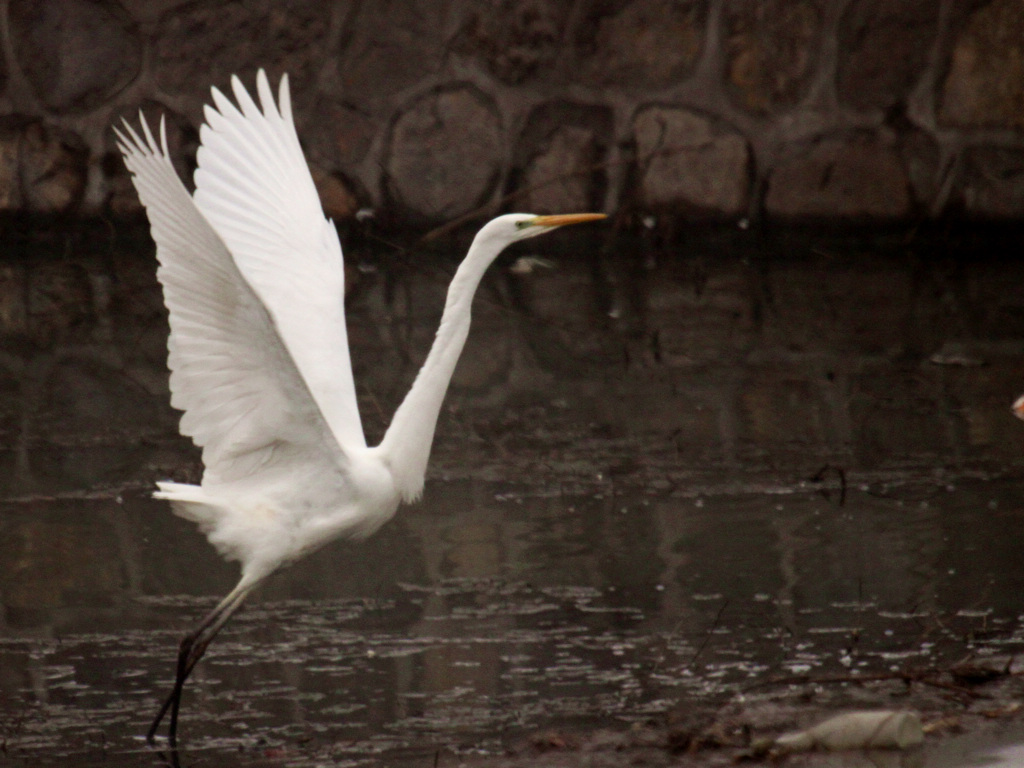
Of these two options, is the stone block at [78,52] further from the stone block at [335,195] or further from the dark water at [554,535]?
the dark water at [554,535]

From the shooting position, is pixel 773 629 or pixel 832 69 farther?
pixel 832 69

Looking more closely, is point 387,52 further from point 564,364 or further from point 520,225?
point 520,225

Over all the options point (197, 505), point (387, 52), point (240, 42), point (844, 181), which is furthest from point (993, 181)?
point (197, 505)

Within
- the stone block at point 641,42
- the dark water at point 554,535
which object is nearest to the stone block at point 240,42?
the stone block at point 641,42

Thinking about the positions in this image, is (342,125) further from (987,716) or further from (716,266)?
(987,716)

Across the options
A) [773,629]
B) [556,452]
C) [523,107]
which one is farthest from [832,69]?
[773,629]

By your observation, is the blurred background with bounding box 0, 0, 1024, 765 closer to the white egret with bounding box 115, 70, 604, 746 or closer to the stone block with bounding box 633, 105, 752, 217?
the stone block with bounding box 633, 105, 752, 217

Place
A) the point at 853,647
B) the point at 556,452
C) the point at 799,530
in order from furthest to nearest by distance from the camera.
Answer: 1. the point at 556,452
2. the point at 799,530
3. the point at 853,647

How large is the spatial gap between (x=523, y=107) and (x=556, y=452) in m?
3.69

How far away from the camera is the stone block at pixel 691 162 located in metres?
8.34

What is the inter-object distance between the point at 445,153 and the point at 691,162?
1.31 m

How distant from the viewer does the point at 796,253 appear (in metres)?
8.28

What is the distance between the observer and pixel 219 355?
133 inches

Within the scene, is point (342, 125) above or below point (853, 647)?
above
